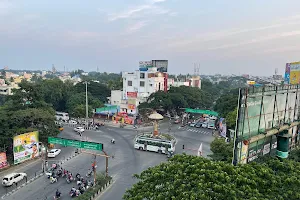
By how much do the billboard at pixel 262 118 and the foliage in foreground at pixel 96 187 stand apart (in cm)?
1068

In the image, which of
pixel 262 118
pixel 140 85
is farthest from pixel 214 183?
pixel 140 85

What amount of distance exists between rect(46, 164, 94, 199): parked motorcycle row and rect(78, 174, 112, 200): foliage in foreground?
707 mm

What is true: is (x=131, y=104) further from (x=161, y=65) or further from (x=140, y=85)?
(x=161, y=65)

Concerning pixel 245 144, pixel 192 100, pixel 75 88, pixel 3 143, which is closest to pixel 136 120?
pixel 192 100

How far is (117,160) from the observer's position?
2603 centimetres

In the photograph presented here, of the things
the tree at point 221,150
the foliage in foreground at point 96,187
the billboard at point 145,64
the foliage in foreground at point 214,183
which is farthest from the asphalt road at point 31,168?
the billboard at point 145,64

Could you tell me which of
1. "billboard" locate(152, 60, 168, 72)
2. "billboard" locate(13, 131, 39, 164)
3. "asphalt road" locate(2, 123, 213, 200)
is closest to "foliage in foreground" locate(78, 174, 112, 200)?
"asphalt road" locate(2, 123, 213, 200)

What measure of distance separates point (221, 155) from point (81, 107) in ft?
104

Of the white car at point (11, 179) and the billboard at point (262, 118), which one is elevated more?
the billboard at point (262, 118)

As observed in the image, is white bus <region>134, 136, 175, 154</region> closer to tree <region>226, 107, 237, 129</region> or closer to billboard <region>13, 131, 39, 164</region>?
tree <region>226, 107, 237, 129</region>

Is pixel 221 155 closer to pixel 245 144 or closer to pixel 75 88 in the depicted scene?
pixel 245 144

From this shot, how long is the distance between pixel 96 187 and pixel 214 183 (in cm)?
1192

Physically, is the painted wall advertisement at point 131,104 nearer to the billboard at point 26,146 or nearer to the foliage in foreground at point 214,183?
the billboard at point 26,146

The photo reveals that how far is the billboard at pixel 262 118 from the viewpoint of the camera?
13.4 m
